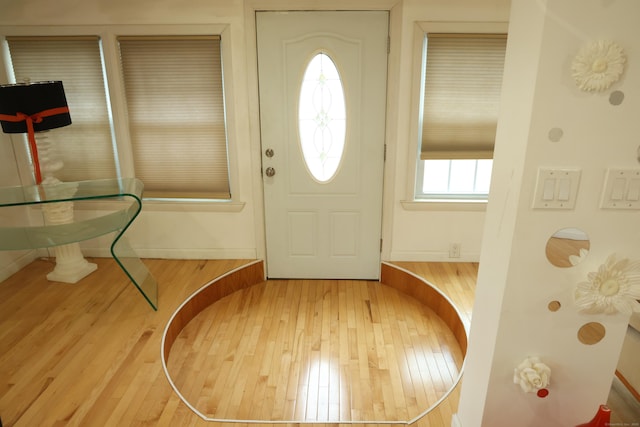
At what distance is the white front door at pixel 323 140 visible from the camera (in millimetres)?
3088

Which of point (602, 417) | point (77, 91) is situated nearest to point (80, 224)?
point (77, 91)

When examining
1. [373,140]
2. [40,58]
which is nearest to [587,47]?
[373,140]

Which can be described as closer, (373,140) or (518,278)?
(518,278)

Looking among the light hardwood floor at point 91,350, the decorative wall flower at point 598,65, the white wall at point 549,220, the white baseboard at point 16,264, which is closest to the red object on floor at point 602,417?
the white wall at point 549,220

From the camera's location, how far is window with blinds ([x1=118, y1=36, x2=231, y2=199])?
3.17 m

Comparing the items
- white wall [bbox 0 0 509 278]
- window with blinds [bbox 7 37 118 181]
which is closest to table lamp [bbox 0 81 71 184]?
window with blinds [bbox 7 37 118 181]

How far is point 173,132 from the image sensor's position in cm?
334

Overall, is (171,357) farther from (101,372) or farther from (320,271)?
(320,271)

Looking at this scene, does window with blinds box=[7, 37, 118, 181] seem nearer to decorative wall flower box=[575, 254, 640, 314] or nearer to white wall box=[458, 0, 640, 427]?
white wall box=[458, 0, 640, 427]

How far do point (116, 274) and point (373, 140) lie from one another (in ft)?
7.49

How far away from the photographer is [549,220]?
1442 mm

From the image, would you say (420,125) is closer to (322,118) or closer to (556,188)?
(322,118)

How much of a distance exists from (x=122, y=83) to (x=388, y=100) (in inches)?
79.5

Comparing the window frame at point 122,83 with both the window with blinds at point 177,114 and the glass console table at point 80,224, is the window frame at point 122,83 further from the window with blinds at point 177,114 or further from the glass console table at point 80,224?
the glass console table at point 80,224
